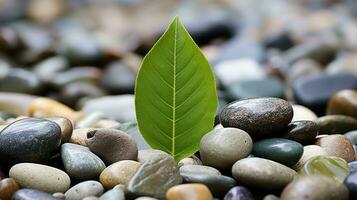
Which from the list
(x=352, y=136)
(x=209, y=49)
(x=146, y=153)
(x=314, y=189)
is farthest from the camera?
(x=209, y=49)

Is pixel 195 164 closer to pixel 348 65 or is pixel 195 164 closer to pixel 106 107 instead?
pixel 106 107

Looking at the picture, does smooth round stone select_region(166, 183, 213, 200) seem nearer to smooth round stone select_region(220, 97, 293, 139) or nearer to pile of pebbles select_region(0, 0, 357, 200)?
pile of pebbles select_region(0, 0, 357, 200)

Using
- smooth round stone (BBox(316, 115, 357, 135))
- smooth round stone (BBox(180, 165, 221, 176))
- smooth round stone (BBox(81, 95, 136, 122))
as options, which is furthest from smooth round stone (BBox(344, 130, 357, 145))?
smooth round stone (BBox(81, 95, 136, 122))

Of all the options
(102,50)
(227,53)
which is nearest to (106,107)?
(102,50)

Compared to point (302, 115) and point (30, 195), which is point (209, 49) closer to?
point (302, 115)

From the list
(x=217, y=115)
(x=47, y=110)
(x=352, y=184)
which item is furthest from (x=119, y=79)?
(x=352, y=184)

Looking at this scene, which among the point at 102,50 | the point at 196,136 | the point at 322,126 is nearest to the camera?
the point at 196,136
